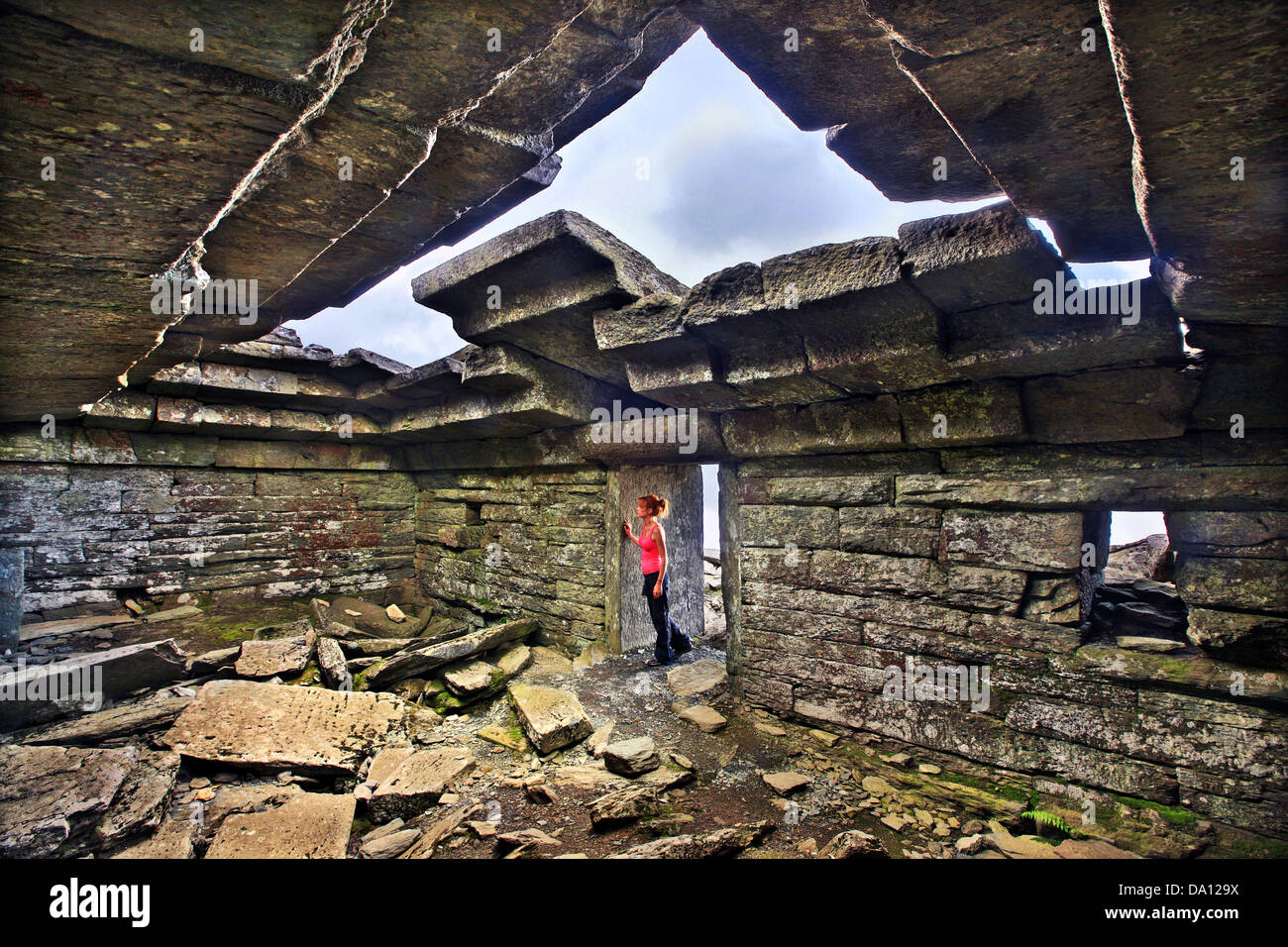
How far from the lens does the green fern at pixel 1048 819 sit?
7.93ft

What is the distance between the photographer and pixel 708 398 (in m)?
3.41

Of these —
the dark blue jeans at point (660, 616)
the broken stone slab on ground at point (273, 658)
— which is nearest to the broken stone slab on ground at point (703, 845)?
the dark blue jeans at point (660, 616)

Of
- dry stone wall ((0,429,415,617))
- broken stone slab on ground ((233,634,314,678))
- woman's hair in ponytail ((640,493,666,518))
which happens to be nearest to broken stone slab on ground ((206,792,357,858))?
broken stone slab on ground ((233,634,314,678))

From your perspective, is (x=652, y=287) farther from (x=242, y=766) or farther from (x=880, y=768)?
(x=242, y=766)

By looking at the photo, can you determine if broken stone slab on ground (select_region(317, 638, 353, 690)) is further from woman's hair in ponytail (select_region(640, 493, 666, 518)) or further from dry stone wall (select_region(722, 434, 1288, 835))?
dry stone wall (select_region(722, 434, 1288, 835))

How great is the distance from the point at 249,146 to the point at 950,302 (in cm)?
241

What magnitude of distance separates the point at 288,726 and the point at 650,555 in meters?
2.58

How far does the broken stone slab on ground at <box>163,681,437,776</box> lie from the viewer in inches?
116

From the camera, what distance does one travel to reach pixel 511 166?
1517mm

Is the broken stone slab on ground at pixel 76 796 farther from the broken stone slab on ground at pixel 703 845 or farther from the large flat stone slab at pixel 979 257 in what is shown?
the large flat stone slab at pixel 979 257

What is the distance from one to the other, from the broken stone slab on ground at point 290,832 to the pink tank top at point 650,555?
244 cm

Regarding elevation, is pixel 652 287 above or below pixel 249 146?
above

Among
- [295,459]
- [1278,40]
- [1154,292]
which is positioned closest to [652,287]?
[1154,292]

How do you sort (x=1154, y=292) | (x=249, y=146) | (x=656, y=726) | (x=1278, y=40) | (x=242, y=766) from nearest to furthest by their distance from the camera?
Result: (x=1278, y=40) → (x=249, y=146) → (x=1154, y=292) → (x=242, y=766) → (x=656, y=726)
